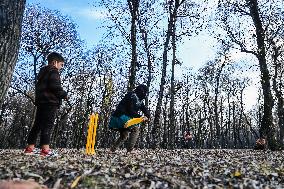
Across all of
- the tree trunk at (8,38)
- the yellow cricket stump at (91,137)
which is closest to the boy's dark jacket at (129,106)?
the yellow cricket stump at (91,137)

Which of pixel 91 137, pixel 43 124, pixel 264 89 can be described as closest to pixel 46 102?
pixel 43 124

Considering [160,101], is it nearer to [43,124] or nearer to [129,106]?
[129,106]

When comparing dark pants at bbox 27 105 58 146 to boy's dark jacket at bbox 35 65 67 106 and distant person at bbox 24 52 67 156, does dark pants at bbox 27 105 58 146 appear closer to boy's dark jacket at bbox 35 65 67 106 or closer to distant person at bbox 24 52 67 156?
distant person at bbox 24 52 67 156

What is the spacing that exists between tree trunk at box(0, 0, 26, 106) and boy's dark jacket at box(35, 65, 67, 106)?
6.59 ft

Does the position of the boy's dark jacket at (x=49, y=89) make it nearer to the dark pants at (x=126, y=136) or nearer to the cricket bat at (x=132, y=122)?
A: the cricket bat at (x=132, y=122)

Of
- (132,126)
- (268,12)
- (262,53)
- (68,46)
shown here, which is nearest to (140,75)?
(68,46)

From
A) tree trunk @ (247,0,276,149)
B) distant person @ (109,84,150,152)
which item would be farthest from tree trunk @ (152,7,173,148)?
distant person @ (109,84,150,152)

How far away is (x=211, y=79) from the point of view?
1996 inches

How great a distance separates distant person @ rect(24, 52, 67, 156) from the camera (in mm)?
7125

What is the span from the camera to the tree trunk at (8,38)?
504 cm

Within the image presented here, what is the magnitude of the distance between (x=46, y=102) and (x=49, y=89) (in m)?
0.30

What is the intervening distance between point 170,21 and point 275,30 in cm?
763

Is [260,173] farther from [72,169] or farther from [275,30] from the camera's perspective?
[275,30]

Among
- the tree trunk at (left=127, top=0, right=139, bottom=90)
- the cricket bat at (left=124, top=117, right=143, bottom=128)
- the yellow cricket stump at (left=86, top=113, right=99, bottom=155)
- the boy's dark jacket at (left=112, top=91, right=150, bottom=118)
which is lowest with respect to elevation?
the yellow cricket stump at (left=86, top=113, right=99, bottom=155)
